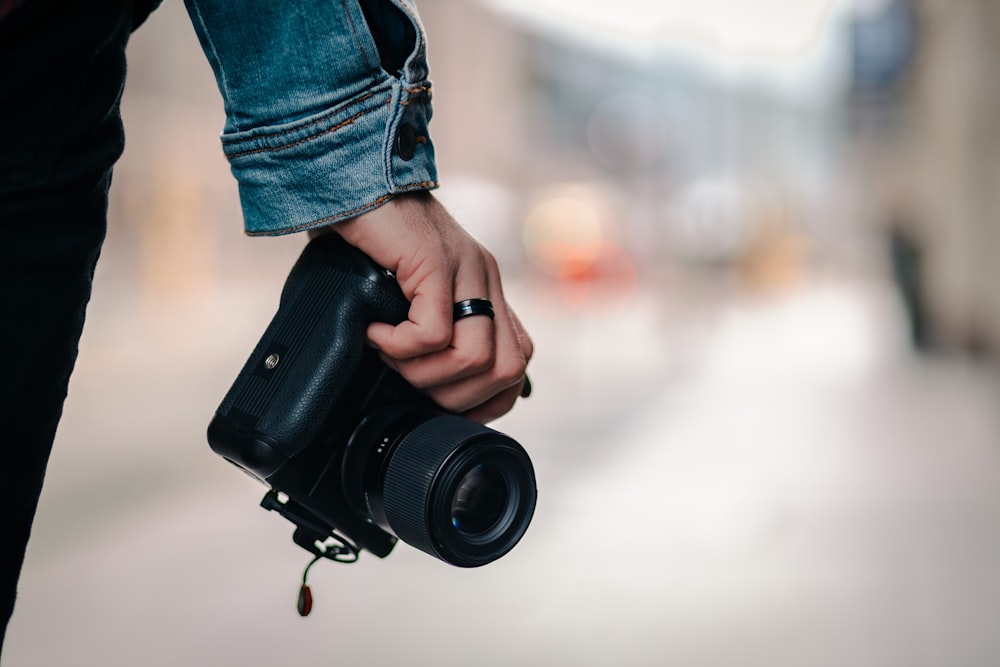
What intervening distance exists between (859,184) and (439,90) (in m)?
13.3

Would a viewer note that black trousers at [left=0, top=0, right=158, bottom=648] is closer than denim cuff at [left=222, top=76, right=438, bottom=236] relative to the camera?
Yes

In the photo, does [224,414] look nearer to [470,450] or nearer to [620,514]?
[470,450]

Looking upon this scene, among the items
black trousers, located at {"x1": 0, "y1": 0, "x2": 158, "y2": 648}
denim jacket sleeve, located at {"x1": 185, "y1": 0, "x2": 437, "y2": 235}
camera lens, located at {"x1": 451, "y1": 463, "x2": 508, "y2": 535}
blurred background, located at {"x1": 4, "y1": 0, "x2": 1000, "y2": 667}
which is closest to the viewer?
black trousers, located at {"x1": 0, "y1": 0, "x2": 158, "y2": 648}

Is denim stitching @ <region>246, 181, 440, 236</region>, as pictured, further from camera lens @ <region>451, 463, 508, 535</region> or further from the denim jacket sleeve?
camera lens @ <region>451, 463, 508, 535</region>

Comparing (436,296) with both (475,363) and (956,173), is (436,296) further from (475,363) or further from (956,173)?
(956,173)

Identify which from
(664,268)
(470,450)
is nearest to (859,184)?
(664,268)

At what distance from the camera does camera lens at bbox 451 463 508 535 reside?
1021 millimetres

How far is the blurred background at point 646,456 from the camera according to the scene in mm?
2658

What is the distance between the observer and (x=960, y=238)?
8250 millimetres

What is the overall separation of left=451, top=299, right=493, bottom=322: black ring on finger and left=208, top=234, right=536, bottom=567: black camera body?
54 millimetres

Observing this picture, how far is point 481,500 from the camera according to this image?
1030mm

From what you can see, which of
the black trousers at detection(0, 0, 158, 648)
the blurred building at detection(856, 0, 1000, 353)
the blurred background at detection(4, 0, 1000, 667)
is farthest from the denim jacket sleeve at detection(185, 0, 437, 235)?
the blurred building at detection(856, 0, 1000, 353)

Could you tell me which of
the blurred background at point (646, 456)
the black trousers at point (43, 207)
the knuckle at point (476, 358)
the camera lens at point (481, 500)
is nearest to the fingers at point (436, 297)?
the knuckle at point (476, 358)

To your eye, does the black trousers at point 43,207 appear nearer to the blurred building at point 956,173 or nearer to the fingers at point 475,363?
the fingers at point 475,363
